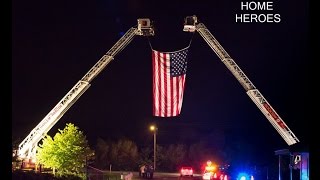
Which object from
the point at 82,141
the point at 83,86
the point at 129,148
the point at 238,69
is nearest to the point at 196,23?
the point at 238,69

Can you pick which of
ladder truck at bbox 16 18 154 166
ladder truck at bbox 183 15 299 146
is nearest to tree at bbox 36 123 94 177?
ladder truck at bbox 16 18 154 166

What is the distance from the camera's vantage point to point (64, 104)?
40125 millimetres

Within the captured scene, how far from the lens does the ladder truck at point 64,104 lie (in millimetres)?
39375

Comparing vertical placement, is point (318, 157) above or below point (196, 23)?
below

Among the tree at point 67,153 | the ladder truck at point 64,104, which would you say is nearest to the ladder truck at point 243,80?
the ladder truck at point 64,104

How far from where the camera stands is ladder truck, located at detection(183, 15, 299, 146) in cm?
3912

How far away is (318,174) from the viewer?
12.6 metres

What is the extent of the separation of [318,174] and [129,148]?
5061 centimetres

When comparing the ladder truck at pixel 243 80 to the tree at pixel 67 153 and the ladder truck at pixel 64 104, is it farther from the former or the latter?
the tree at pixel 67 153

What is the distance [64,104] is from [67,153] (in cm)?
487

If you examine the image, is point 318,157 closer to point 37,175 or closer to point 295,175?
point 295,175

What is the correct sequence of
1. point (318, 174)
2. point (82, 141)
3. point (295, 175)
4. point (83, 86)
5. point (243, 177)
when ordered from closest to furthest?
point (318, 174) → point (243, 177) → point (295, 175) → point (82, 141) → point (83, 86)

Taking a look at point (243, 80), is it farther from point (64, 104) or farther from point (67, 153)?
point (67, 153)

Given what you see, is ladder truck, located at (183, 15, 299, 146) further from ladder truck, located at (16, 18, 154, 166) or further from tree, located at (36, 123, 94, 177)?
tree, located at (36, 123, 94, 177)
